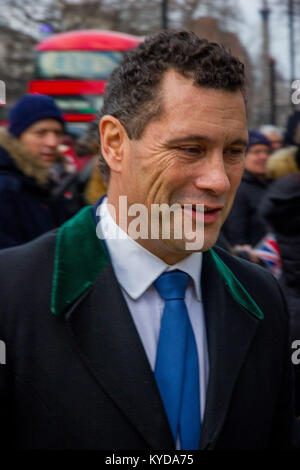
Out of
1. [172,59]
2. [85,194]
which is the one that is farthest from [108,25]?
[172,59]

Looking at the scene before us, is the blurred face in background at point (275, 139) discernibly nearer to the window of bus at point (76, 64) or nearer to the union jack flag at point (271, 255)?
the union jack flag at point (271, 255)

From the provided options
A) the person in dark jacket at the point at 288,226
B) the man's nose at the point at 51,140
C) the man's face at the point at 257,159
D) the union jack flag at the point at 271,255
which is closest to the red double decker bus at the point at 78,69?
the man's face at the point at 257,159

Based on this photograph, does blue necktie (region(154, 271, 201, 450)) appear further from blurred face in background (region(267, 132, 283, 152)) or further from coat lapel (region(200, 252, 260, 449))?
blurred face in background (region(267, 132, 283, 152))

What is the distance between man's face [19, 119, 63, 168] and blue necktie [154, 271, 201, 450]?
8.33 ft

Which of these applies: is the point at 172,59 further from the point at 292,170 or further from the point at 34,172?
the point at 292,170

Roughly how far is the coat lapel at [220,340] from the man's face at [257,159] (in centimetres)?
434

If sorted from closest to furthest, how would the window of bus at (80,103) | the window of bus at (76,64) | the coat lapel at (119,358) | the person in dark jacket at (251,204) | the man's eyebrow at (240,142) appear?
the coat lapel at (119,358) < the man's eyebrow at (240,142) < the person in dark jacket at (251,204) < the window of bus at (76,64) < the window of bus at (80,103)

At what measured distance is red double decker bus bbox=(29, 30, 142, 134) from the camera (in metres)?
14.6

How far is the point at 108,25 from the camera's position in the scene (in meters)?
25.1

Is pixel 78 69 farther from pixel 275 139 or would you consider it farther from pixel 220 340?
pixel 220 340

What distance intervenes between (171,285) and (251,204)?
405 centimetres

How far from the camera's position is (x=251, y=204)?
5.70 meters

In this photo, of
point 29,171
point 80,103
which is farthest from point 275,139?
point 80,103

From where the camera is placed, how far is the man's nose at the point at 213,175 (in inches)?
64.6
